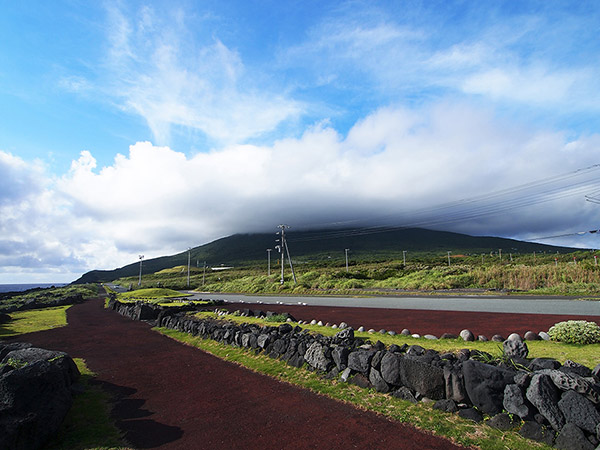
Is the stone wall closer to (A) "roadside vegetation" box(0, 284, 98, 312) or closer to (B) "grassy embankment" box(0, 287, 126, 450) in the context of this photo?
(B) "grassy embankment" box(0, 287, 126, 450)

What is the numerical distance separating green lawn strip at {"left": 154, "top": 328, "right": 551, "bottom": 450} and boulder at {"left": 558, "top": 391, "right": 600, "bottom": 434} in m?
0.68

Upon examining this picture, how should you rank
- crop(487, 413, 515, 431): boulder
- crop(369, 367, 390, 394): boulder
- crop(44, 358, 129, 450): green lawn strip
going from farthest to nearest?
1. crop(369, 367, 390, 394): boulder
2. crop(44, 358, 129, 450): green lawn strip
3. crop(487, 413, 515, 431): boulder

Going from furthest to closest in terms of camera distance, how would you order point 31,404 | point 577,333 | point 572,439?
point 577,333 → point 31,404 → point 572,439

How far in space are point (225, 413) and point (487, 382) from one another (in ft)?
18.9

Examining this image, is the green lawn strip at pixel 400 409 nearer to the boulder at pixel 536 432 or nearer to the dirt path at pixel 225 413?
the boulder at pixel 536 432

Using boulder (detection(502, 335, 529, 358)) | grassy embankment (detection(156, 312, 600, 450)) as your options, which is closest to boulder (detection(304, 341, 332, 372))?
grassy embankment (detection(156, 312, 600, 450))

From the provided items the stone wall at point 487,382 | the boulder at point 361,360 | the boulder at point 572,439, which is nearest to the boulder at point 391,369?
the stone wall at point 487,382

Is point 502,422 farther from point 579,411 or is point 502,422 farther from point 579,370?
point 579,370

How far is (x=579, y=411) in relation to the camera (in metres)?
5.50

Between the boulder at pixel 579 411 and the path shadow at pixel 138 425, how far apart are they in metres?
7.17

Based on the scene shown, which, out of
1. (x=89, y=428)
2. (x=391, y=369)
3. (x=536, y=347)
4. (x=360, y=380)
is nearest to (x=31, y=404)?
(x=89, y=428)

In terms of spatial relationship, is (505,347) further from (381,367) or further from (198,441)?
(198,441)

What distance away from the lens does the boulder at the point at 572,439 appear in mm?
5242

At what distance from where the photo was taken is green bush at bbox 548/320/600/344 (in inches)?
376
